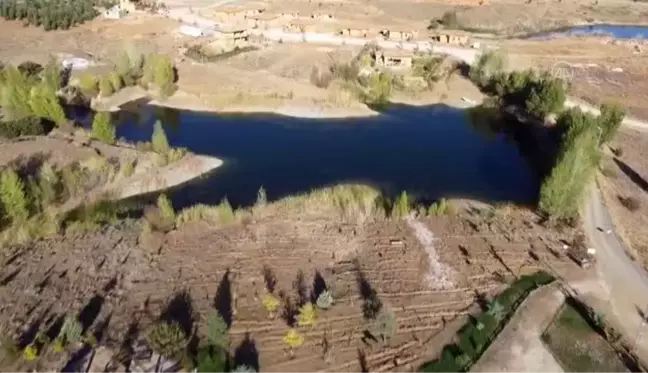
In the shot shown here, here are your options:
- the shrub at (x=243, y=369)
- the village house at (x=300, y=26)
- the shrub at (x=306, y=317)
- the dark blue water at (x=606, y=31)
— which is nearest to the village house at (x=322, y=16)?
the village house at (x=300, y=26)

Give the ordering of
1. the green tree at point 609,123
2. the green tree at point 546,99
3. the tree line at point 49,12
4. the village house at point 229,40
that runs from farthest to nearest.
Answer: the tree line at point 49,12
the village house at point 229,40
the green tree at point 546,99
the green tree at point 609,123

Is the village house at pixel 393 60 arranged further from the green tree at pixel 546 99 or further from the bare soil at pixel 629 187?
the bare soil at pixel 629 187

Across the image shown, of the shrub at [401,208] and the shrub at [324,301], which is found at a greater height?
the shrub at [401,208]

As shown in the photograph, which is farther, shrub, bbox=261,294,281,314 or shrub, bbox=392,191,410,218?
shrub, bbox=392,191,410,218

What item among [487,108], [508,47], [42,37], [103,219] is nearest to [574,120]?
[487,108]

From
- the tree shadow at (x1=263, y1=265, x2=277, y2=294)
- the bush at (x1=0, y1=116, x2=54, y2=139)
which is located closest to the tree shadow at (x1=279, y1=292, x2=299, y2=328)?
the tree shadow at (x1=263, y1=265, x2=277, y2=294)

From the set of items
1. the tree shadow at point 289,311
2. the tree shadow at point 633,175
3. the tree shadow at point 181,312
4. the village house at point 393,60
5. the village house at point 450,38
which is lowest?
the tree shadow at point 181,312

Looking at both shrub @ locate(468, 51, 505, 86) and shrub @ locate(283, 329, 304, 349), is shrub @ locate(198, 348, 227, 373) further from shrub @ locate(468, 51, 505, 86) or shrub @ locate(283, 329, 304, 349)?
shrub @ locate(468, 51, 505, 86)
